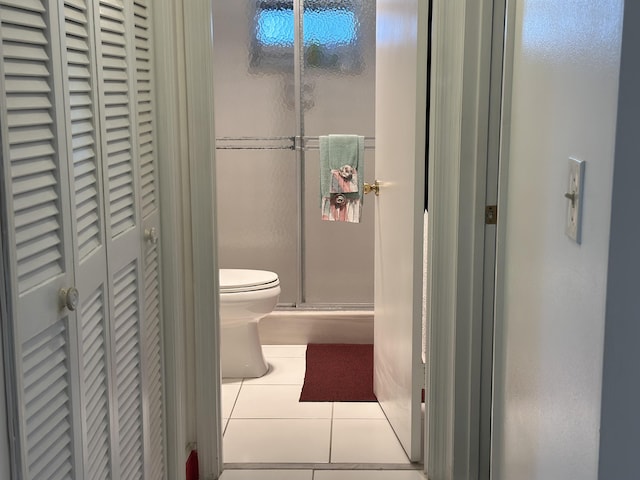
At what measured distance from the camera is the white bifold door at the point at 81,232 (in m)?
1.31

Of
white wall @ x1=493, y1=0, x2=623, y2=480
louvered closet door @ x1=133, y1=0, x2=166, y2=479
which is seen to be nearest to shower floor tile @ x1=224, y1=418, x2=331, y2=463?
louvered closet door @ x1=133, y1=0, x2=166, y2=479

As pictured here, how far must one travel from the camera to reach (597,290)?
3.76 ft

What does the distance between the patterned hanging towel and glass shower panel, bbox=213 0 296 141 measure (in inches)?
21.2

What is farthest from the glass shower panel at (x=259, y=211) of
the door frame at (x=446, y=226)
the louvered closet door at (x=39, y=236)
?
the louvered closet door at (x=39, y=236)

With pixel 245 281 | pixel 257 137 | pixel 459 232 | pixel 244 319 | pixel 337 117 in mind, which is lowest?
pixel 244 319

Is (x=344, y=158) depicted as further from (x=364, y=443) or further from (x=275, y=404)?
(x=364, y=443)

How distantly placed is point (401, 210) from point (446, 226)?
0.34 m

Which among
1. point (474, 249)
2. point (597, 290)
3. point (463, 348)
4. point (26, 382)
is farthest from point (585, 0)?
point (463, 348)

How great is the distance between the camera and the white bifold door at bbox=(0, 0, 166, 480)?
1.31m

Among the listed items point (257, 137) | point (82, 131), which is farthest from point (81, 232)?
point (257, 137)

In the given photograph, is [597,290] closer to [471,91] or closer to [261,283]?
[471,91]

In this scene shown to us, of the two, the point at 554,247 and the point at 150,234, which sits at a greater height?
the point at 554,247

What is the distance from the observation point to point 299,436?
317 cm

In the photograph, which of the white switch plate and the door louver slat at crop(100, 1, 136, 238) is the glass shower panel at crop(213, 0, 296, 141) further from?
the white switch plate
